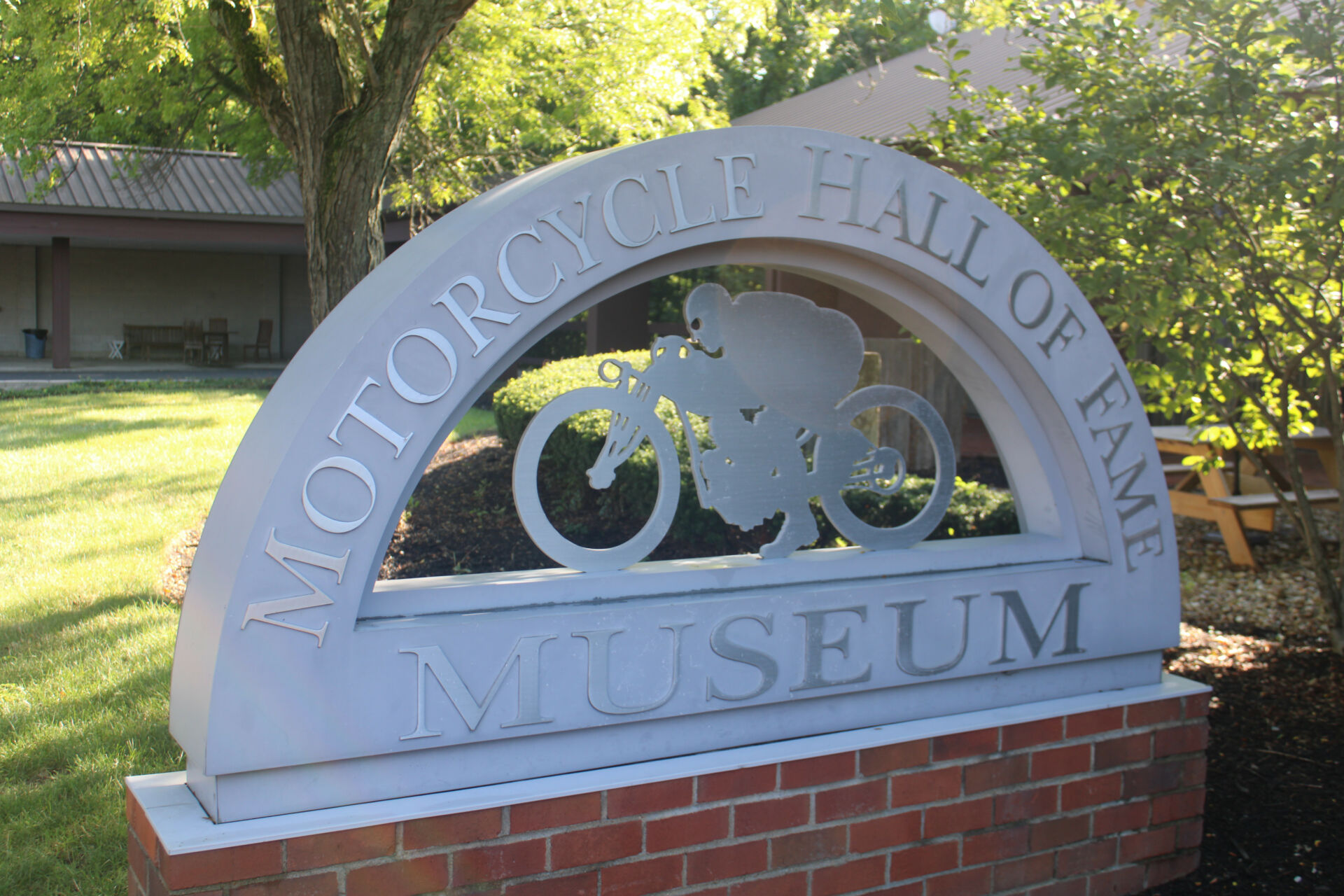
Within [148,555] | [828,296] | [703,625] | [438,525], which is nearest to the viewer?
[703,625]

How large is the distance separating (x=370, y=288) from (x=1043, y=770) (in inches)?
86.6

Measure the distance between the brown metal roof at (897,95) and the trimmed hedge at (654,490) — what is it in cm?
447

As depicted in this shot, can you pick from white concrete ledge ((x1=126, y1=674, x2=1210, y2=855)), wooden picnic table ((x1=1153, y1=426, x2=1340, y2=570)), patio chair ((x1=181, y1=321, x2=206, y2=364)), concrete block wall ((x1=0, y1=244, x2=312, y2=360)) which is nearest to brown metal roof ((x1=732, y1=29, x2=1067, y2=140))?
wooden picnic table ((x1=1153, y1=426, x2=1340, y2=570))

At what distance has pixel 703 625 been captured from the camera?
249 centimetres

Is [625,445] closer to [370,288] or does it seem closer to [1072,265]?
[370,288]

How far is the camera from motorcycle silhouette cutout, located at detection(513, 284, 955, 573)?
8.10ft

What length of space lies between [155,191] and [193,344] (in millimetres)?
5019

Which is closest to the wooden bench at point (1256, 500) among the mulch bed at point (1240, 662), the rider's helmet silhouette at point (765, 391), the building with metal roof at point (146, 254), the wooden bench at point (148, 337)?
the mulch bed at point (1240, 662)

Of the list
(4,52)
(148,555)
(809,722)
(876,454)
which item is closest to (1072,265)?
(876,454)

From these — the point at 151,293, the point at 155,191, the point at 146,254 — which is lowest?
the point at 151,293

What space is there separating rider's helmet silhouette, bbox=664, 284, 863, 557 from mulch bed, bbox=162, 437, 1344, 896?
1.79 metres

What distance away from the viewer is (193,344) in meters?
22.0

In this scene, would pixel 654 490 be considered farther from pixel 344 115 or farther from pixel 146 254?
pixel 146 254

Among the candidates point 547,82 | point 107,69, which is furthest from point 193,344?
point 107,69
